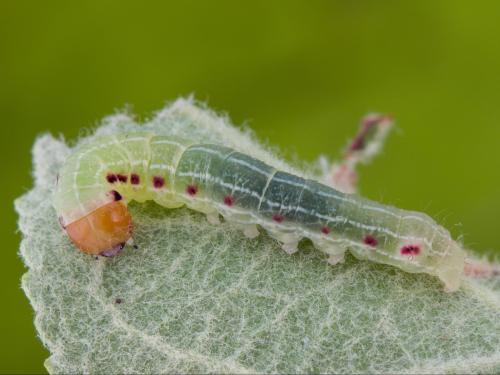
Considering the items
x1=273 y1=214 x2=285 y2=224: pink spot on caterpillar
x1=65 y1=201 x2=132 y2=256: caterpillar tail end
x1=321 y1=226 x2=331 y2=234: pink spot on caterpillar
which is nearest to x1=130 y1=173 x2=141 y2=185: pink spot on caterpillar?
x1=65 y1=201 x2=132 y2=256: caterpillar tail end

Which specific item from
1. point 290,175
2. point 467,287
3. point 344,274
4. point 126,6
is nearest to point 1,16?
point 126,6

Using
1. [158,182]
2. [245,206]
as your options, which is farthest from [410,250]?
[158,182]

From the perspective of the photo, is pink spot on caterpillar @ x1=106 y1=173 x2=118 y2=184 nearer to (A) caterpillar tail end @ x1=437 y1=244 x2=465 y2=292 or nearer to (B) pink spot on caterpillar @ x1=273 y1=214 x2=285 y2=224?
(B) pink spot on caterpillar @ x1=273 y1=214 x2=285 y2=224

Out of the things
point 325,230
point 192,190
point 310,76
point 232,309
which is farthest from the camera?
point 310,76

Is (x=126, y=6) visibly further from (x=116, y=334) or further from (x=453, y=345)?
(x=453, y=345)

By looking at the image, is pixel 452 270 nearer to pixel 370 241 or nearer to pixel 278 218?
pixel 370 241

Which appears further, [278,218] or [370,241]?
[278,218]
